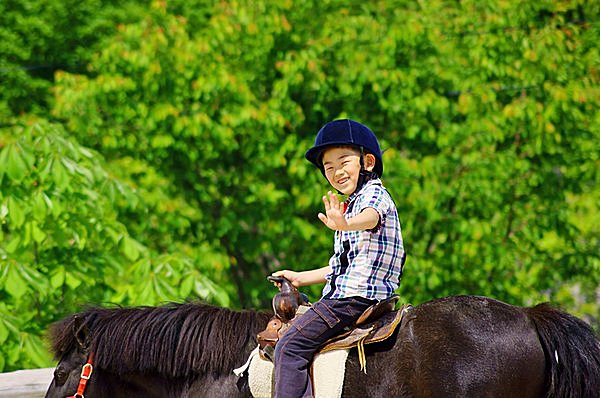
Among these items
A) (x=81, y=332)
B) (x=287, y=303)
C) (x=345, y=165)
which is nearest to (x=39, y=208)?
(x=81, y=332)

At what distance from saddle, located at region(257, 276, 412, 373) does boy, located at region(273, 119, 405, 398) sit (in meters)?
0.04

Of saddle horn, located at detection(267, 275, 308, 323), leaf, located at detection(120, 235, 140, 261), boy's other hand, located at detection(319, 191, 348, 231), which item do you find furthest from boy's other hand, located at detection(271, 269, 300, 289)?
leaf, located at detection(120, 235, 140, 261)

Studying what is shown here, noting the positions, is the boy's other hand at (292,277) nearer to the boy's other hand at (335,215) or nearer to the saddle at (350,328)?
the saddle at (350,328)

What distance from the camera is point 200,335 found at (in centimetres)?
367

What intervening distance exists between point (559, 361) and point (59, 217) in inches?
148

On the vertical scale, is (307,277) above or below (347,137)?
below

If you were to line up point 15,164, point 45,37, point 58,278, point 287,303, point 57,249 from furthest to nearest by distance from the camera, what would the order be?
1. point 45,37
2. point 57,249
3. point 58,278
4. point 15,164
5. point 287,303

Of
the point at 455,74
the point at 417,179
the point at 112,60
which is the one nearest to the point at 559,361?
the point at 417,179

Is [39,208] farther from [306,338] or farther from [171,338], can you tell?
[306,338]

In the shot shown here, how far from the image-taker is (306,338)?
332cm

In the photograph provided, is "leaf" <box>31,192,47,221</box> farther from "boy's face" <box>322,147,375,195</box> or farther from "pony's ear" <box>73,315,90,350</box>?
"boy's face" <box>322,147,375,195</box>

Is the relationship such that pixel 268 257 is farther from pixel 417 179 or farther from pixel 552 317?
pixel 552 317

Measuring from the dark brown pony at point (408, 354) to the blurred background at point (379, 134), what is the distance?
12.2ft

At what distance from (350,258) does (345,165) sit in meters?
0.39
